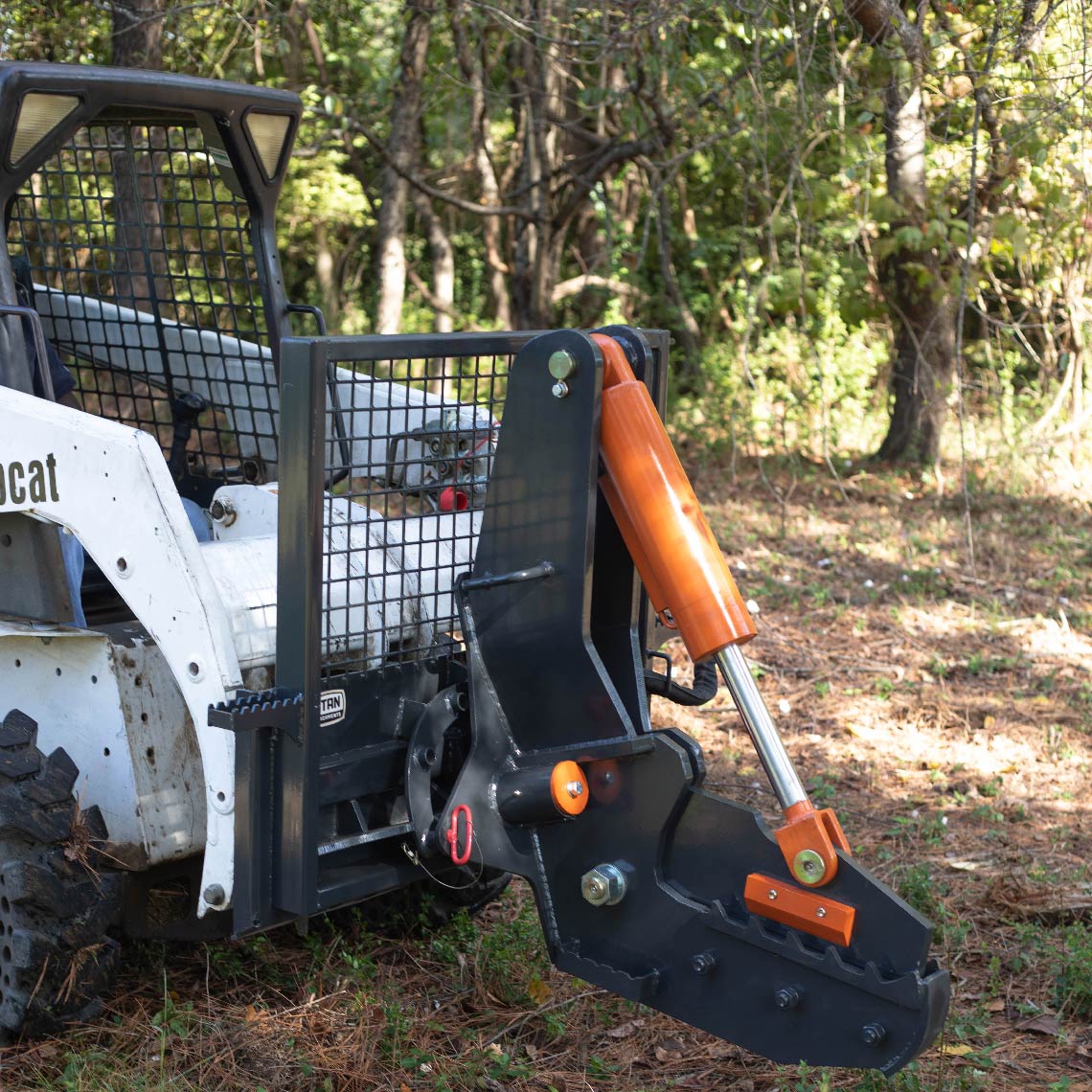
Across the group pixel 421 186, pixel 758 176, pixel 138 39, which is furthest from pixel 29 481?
pixel 758 176

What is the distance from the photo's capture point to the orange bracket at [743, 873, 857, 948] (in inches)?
94.1

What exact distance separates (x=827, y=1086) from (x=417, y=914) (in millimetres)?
1294

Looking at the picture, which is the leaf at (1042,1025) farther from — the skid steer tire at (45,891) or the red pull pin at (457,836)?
the skid steer tire at (45,891)

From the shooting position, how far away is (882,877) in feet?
13.3

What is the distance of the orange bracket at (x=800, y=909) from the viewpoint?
2.39 meters

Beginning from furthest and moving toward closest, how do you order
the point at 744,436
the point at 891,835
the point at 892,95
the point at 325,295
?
the point at 325,295
the point at 744,436
the point at 892,95
the point at 891,835

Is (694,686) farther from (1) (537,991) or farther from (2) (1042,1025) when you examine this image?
(2) (1042,1025)

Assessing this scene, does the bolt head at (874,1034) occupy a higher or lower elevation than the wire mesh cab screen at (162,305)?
lower

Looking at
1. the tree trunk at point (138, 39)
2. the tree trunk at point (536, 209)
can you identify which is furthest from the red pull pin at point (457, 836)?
the tree trunk at point (536, 209)

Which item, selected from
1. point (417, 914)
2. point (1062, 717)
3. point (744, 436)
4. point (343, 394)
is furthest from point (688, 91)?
point (417, 914)

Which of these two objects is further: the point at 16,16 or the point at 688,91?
the point at 688,91

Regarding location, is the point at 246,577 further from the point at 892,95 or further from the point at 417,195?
the point at 417,195

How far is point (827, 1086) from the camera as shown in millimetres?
2721

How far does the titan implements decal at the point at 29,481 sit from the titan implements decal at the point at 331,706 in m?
0.68
